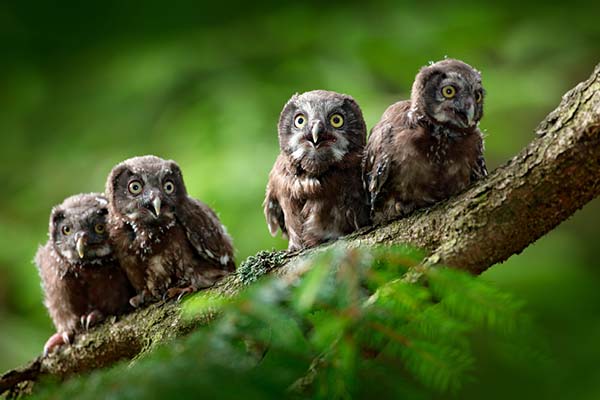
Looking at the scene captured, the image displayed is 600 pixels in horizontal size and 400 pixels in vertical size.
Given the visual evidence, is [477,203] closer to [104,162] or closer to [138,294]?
[138,294]

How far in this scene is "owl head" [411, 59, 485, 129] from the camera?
4098mm

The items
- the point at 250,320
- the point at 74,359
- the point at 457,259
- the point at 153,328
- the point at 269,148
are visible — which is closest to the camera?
the point at 250,320

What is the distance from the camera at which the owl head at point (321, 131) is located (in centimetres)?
468

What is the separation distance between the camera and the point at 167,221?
5.12 meters

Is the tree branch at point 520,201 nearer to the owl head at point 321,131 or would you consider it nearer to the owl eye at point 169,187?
the owl head at point 321,131

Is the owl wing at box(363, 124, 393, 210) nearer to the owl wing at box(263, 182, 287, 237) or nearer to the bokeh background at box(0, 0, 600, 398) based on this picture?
the owl wing at box(263, 182, 287, 237)

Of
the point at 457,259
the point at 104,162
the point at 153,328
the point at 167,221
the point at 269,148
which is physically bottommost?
the point at 457,259

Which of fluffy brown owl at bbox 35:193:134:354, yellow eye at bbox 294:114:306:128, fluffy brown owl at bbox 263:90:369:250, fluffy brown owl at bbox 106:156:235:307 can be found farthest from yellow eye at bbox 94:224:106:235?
yellow eye at bbox 294:114:306:128

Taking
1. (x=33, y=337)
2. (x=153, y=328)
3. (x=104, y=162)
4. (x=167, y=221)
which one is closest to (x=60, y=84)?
(x=104, y=162)

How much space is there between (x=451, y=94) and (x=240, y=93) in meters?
3.96

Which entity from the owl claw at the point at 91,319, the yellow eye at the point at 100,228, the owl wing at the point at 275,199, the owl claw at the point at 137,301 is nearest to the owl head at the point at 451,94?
the owl wing at the point at 275,199

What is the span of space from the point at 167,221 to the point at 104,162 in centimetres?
312

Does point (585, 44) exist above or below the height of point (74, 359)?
above

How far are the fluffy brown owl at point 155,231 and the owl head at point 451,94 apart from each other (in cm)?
178
